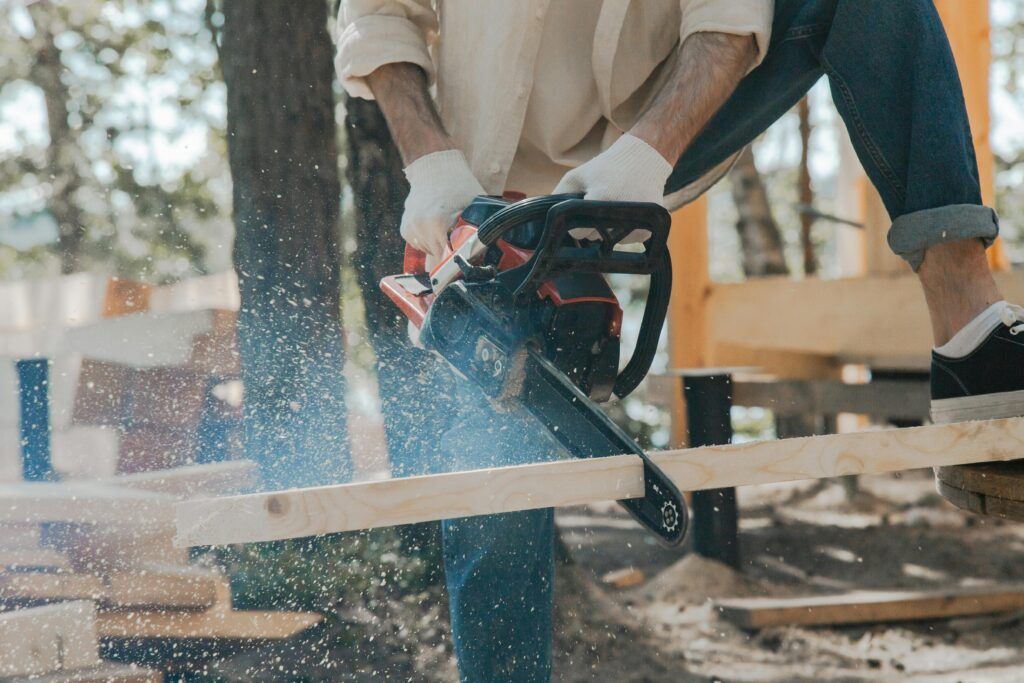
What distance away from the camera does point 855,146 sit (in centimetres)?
155

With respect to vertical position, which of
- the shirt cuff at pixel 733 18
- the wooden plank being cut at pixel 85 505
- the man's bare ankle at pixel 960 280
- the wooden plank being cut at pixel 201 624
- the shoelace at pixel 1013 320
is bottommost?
the wooden plank being cut at pixel 201 624

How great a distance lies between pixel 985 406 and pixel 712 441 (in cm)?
154

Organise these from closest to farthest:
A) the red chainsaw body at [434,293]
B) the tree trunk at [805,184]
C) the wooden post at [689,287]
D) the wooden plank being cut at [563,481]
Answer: the wooden plank being cut at [563,481] < the red chainsaw body at [434,293] < the wooden post at [689,287] < the tree trunk at [805,184]

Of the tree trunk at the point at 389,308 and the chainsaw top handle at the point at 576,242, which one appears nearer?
the chainsaw top handle at the point at 576,242

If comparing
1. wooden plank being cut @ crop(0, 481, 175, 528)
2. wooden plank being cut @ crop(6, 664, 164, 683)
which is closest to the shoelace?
wooden plank being cut @ crop(6, 664, 164, 683)

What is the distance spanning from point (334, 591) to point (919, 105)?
81.5 inches

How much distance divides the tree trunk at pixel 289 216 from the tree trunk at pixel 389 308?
0.09 m

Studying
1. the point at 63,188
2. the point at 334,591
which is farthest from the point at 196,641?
the point at 63,188

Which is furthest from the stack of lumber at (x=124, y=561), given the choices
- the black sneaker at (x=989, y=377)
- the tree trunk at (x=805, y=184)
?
the tree trunk at (x=805, y=184)

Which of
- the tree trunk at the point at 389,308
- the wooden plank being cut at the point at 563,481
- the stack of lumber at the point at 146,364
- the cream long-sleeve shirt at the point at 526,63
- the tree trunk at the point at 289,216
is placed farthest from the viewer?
the stack of lumber at the point at 146,364

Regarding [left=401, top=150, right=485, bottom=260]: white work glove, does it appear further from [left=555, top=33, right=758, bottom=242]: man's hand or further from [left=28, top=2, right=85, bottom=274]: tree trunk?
[left=28, top=2, right=85, bottom=274]: tree trunk

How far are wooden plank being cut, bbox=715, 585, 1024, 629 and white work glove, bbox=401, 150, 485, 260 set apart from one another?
66.3 inches

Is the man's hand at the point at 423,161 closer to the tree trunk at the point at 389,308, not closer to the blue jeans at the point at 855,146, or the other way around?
the blue jeans at the point at 855,146

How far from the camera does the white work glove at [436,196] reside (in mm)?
1531
